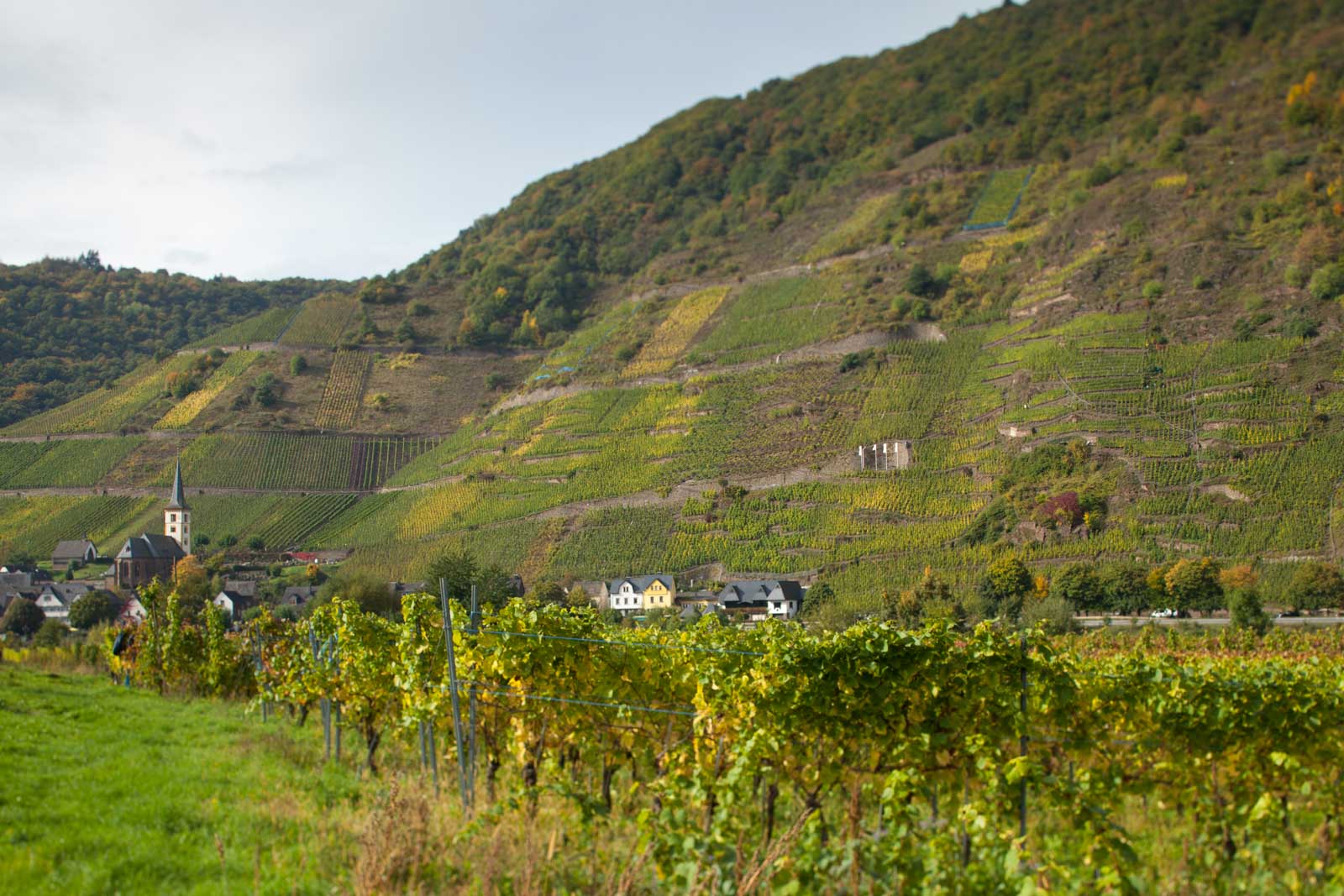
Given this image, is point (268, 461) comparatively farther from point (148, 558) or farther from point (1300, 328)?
point (1300, 328)

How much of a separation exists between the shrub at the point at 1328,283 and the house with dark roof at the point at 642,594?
3412 centimetres

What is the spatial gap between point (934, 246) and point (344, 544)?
45.3 m

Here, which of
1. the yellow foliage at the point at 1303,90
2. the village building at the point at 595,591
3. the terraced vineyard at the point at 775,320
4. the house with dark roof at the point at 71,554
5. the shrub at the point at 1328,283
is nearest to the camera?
the village building at the point at 595,591

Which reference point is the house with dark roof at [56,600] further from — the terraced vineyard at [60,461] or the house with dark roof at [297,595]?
the terraced vineyard at [60,461]

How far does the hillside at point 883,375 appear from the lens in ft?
156

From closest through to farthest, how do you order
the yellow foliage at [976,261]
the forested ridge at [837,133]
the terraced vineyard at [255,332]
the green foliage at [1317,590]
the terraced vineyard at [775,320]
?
the green foliage at [1317,590], the terraced vineyard at [775,320], the yellow foliage at [976,261], the terraced vineyard at [255,332], the forested ridge at [837,133]

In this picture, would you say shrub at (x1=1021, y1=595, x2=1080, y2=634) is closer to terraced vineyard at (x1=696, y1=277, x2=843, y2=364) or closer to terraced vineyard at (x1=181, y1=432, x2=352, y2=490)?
terraced vineyard at (x1=696, y1=277, x2=843, y2=364)

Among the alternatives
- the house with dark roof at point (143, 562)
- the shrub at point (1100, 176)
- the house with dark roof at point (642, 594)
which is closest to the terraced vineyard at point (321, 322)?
the house with dark roof at point (143, 562)

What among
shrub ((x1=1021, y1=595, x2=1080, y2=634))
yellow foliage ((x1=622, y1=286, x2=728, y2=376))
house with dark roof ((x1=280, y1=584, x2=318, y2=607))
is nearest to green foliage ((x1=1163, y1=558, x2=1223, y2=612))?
shrub ((x1=1021, y1=595, x2=1080, y2=634))

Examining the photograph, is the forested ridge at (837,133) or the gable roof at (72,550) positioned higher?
the forested ridge at (837,133)

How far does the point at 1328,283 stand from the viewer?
2089 inches

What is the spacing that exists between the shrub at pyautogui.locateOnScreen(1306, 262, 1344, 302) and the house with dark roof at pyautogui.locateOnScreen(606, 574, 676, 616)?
34.1 meters

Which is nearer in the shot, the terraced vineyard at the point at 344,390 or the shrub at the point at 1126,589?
the shrub at the point at 1126,589

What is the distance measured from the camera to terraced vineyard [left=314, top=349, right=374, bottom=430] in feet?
281
